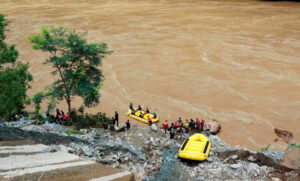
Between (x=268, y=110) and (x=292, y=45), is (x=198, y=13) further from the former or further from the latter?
(x=268, y=110)

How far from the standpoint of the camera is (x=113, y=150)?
11391mm

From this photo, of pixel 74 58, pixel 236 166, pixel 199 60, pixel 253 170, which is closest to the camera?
pixel 253 170

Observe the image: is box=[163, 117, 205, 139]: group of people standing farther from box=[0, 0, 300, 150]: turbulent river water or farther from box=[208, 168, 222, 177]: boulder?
box=[208, 168, 222, 177]: boulder

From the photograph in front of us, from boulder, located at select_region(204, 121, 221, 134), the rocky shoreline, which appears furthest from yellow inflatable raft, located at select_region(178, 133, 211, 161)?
boulder, located at select_region(204, 121, 221, 134)

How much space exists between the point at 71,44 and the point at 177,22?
33.0 m

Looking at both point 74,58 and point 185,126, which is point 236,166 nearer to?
point 185,126

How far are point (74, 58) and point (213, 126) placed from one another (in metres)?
10.4

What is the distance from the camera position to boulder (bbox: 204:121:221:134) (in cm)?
1911

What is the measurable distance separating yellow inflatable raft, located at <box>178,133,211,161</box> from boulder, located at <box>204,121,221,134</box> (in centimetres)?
428

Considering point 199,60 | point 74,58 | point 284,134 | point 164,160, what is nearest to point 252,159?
point 164,160

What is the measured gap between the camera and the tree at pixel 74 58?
52.3 ft

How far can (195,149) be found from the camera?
1308cm

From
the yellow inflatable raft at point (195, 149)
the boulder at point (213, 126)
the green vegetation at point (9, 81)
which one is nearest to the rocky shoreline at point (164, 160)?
the yellow inflatable raft at point (195, 149)

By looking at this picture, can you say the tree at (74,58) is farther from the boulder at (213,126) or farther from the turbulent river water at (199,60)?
the boulder at (213,126)
